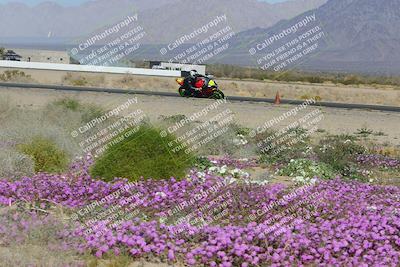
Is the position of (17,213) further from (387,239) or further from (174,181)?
(387,239)

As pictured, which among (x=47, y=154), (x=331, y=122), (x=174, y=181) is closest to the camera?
(x=174, y=181)

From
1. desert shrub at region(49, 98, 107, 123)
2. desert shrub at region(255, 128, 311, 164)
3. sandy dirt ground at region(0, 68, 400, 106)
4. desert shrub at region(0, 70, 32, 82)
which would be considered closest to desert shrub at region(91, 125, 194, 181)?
desert shrub at region(255, 128, 311, 164)

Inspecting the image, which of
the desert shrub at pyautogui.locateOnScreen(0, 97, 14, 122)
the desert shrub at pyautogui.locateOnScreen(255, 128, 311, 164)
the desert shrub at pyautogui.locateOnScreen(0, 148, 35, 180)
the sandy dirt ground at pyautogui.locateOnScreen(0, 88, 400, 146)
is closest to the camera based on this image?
the desert shrub at pyautogui.locateOnScreen(0, 148, 35, 180)

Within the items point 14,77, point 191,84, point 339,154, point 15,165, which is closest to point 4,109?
point 15,165

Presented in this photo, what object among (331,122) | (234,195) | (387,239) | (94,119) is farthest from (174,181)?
(331,122)

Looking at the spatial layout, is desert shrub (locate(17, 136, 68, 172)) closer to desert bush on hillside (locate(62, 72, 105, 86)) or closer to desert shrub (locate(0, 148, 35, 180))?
desert shrub (locate(0, 148, 35, 180))

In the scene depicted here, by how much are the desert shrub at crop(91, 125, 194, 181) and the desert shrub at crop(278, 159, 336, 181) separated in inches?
106

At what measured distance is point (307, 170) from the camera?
13102mm

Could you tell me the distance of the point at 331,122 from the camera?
85.6 feet

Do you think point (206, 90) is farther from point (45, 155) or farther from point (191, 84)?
point (45, 155)

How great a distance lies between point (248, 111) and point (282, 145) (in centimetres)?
1074

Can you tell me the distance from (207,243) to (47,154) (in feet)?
19.3

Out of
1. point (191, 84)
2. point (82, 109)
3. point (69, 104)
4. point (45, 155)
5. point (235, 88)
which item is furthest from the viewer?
point (235, 88)

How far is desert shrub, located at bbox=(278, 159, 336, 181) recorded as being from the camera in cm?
1274
